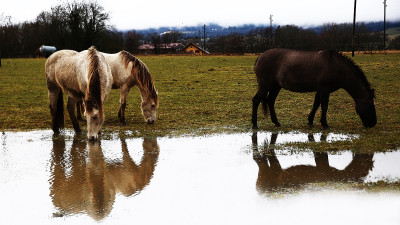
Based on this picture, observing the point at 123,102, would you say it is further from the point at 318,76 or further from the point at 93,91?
the point at 318,76

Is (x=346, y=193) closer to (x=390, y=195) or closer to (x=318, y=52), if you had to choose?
(x=390, y=195)

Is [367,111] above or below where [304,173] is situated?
above

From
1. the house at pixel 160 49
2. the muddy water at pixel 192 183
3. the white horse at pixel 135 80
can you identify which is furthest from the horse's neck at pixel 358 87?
the house at pixel 160 49

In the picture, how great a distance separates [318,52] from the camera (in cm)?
1010

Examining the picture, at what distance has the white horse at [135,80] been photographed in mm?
10938

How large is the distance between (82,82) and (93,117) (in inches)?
45.3

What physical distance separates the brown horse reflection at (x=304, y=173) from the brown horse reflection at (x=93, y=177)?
1837 millimetres

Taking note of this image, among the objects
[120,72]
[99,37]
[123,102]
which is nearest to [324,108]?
[123,102]

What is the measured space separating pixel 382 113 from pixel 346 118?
1.32 m

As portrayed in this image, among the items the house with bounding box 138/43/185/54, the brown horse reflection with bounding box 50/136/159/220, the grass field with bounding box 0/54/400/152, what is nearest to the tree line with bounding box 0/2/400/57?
the house with bounding box 138/43/185/54

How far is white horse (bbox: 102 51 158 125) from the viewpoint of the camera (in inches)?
431

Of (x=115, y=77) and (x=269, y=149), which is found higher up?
(x=115, y=77)

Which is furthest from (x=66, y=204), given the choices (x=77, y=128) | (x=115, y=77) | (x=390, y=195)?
(x=115, y=77)

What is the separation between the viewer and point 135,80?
1109 cm
